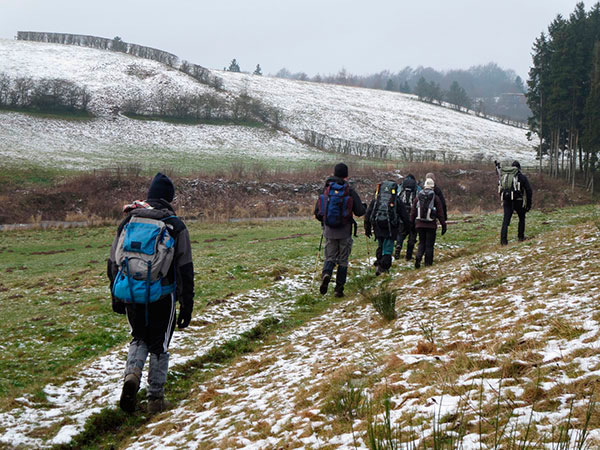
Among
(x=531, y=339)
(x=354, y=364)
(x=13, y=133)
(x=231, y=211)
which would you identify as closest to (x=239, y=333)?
(x=354, y=364)

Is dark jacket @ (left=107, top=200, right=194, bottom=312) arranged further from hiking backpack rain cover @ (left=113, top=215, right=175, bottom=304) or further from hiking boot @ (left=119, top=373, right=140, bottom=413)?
hiking boot @ (left=119, top=373, right=140, bottom=413)

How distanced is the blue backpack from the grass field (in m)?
1.61

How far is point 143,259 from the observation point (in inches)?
216

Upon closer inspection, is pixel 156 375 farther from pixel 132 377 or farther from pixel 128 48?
pixel 128 48

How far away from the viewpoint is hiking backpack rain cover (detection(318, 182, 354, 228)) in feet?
32.5

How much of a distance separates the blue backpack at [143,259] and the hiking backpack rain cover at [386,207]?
7.52 metres

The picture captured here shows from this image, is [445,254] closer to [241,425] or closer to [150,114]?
[241,425]

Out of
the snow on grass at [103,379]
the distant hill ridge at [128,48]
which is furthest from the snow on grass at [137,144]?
the snow on grass at [103,379]

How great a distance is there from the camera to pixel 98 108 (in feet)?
268

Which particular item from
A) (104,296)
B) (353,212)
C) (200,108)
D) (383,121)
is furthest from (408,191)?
(383,121)

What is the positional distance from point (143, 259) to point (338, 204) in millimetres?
5229

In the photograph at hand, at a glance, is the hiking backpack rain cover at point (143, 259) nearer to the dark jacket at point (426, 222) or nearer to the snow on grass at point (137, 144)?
the dark jacket at point (426, 222)

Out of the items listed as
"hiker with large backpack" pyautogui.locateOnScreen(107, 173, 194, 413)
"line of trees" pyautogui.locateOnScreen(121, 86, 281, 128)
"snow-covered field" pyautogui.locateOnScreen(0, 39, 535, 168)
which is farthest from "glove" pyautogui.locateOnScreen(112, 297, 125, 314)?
"line of trees" pyautogui.locateOnScreen(121, 86, 281, 128)

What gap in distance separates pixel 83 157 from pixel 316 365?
60890 millimetres
